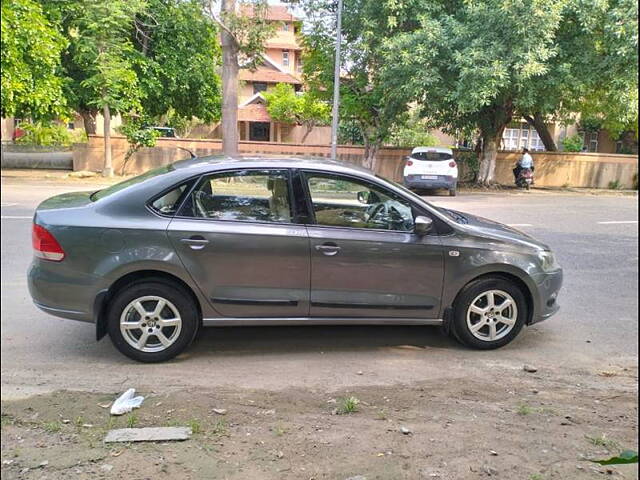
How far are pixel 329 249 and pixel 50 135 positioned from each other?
18.1 m

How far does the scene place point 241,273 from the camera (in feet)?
13.9

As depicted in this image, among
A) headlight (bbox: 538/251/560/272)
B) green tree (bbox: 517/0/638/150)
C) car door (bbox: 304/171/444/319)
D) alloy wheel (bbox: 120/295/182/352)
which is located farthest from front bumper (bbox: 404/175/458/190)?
alloy wheel (bbox: 120/295/182/352)

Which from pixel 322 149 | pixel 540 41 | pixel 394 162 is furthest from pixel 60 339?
pixel 394 162

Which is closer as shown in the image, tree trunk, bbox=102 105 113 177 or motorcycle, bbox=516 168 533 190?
tree trunk, bbox=102 105 113 177

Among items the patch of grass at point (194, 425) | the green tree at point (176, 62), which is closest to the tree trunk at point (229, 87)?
the green tree at point (176, 62)

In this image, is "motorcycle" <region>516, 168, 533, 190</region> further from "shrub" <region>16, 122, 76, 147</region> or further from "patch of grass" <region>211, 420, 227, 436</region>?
"patch of grass" <region>211, 420, 227, 436</region>

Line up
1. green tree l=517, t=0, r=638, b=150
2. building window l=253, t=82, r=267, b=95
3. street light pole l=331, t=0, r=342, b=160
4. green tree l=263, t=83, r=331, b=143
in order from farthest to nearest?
building window l=253, t=82, r=267, b=95 → green tree l=263, t=83, r=331, b=143 → green tree l=517, t=0, r=638, b=150 → street light pole l=331, t=0, r=342, b=160

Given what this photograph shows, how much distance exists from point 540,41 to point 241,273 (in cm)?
1471

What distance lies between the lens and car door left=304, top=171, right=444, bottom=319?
14.2ft

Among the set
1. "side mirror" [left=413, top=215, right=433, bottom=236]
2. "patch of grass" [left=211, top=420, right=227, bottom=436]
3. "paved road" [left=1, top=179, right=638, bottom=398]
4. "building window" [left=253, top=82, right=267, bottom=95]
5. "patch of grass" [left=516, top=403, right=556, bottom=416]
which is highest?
"building window" [left=253, top=82, right=267, bottom=95]

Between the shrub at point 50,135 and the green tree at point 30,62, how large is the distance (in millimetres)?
2467

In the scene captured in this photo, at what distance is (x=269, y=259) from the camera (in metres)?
4.24

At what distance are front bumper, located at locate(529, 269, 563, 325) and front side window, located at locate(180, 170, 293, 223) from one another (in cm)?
217

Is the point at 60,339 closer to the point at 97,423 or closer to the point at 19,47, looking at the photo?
the point at 97,423
